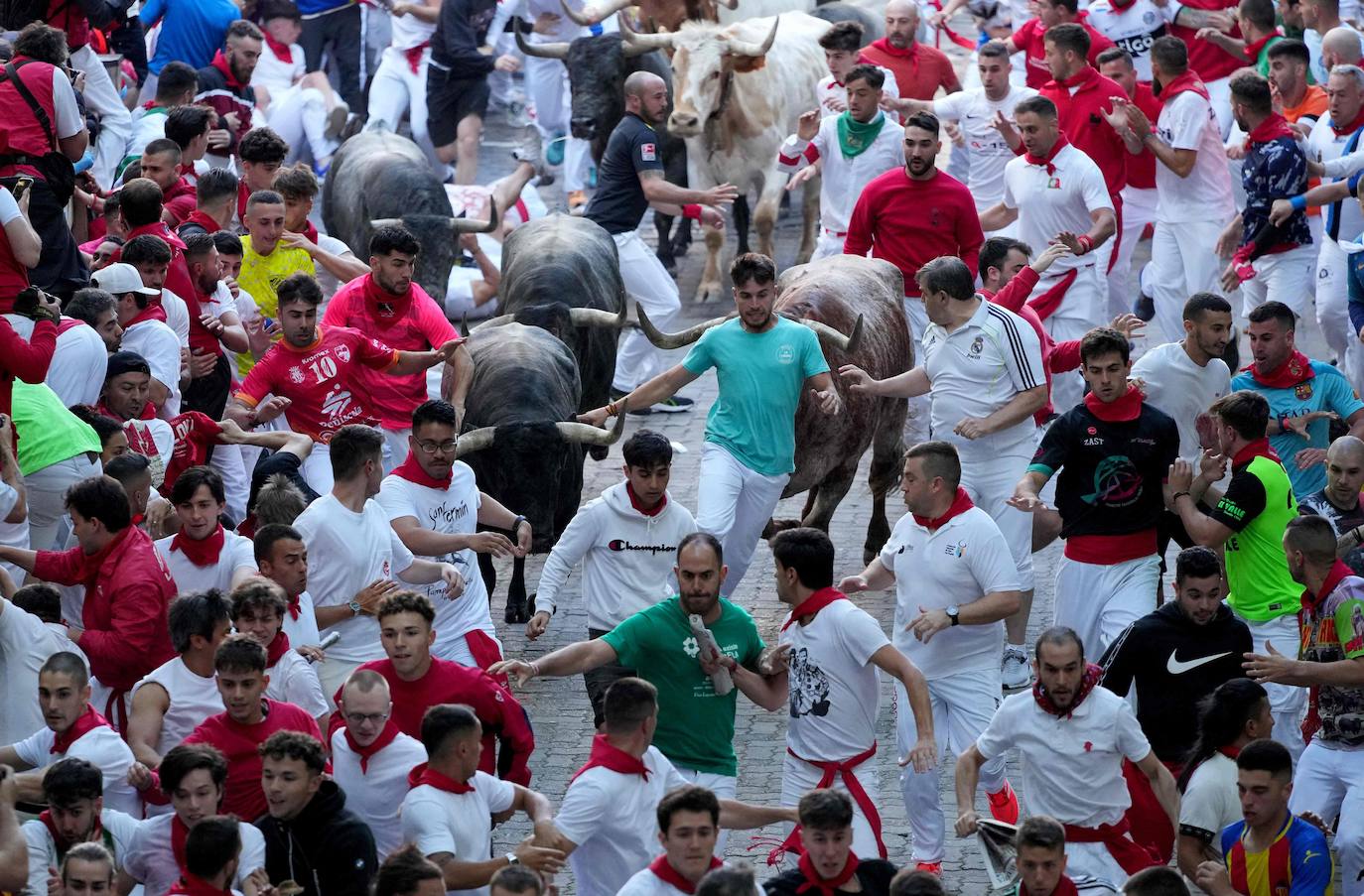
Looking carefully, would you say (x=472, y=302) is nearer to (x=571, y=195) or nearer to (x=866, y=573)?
(x=571, y=195)

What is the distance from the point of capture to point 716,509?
10.1 meters

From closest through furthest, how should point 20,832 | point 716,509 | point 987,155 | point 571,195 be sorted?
point 20,832
point 716,509
point 987,155
point 571,195

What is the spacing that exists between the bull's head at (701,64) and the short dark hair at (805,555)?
8508 millimetres

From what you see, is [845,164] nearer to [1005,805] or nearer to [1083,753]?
[1005,805]

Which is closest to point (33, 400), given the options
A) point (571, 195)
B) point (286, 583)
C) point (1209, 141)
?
point (286, 583)

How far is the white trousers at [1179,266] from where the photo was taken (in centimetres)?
1356

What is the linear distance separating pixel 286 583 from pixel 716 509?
2725 mm

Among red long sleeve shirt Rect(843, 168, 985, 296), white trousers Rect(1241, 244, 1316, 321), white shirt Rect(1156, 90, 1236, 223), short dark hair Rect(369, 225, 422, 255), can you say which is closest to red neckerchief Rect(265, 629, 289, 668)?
short dark hair Rect(369, 225, 422, 255)

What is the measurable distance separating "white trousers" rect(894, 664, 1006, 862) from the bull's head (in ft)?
26.6

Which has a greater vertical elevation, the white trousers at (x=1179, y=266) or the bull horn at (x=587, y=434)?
the bull horn at (x=587, y=434)

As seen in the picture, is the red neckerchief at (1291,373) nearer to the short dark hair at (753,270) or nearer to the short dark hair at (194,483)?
the short dark hair at (753,270)

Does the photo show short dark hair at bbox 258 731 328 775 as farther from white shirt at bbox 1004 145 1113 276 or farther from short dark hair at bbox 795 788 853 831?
white shirt at bbox 1004 145 1113 276

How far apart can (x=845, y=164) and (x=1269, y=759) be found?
763 cm

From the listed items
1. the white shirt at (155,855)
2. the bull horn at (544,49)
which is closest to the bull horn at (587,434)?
the white shirt at (155,855)
